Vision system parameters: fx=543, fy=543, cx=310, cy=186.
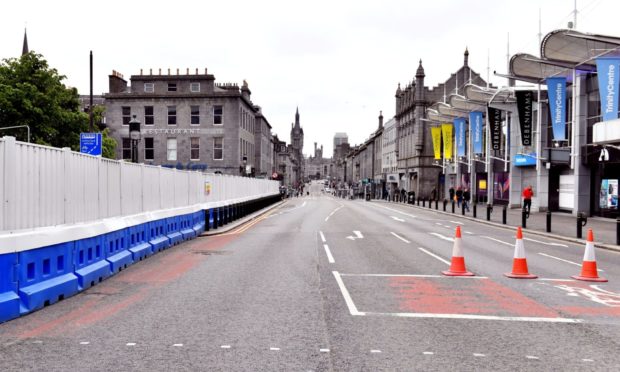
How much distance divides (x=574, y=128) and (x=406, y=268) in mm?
23307

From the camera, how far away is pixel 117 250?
11555mm

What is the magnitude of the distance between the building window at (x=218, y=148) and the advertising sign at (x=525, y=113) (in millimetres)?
33723

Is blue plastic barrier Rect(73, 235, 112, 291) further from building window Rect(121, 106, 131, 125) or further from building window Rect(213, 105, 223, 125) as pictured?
building window Rect(121, 106, 131, 125)

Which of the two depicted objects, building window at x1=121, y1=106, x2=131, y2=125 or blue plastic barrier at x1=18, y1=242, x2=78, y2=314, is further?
building window at x1=121, y1=106, x2=131, y2=125

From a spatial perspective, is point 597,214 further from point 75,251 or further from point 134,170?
point 75,251

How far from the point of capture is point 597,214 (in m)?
32.1

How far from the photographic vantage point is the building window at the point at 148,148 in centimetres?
6159

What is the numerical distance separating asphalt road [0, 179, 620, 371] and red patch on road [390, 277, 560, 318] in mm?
30

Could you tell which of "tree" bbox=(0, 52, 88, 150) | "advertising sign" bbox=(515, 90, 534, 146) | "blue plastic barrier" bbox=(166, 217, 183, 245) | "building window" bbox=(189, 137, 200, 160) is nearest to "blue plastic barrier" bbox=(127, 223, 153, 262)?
"blue plastic barrier" bbox=(166, 217, 183, 245)

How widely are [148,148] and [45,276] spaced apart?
55.6 m

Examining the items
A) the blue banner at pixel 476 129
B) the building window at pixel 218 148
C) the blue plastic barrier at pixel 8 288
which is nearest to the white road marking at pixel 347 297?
the blue plastic barrier at pixel 8 288

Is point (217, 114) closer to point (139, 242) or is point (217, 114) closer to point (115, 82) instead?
point (115, 82)

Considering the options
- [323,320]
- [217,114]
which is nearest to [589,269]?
[323,320]

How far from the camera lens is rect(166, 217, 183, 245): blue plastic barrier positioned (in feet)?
54.3
